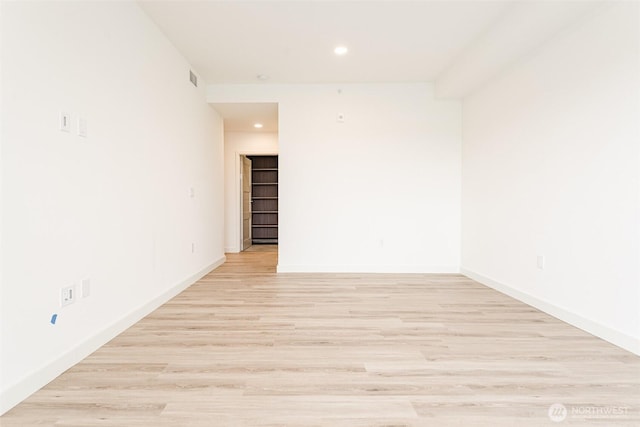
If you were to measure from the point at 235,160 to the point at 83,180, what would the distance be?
15.6 feet

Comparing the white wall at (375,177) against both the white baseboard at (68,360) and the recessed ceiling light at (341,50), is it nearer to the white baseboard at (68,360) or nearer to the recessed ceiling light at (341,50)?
the recessed ceiling light at (341,50)

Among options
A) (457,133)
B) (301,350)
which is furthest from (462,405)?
(457,133)

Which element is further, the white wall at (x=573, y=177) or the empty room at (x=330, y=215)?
the white wall at (x=573, y=177)

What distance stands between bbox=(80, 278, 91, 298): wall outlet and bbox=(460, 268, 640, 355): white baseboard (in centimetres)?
348

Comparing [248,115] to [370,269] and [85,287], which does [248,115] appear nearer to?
[370,269]

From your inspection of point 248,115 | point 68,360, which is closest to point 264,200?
point 248,115

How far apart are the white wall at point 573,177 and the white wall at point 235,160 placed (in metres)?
4.16

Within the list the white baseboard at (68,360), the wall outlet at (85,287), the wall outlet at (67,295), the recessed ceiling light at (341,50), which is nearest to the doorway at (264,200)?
the recessed ceiling light at (341,50)

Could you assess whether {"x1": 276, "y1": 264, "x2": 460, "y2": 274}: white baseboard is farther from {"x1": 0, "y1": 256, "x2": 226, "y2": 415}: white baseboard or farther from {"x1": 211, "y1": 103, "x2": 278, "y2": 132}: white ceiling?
{"x1": 211, "y1": 103, "x2": 278, "y2": 132}: white ceiling

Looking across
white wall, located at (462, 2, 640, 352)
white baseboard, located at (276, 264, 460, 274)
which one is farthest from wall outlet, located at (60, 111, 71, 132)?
white wall, located at (462, 2, 640, 352)

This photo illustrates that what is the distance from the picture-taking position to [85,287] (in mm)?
2074

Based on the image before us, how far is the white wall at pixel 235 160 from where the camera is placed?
669cm

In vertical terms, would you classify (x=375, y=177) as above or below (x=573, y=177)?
above

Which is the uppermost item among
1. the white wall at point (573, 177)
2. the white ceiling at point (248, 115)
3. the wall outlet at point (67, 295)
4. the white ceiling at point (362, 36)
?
the white ceiling at point (362, 36)
